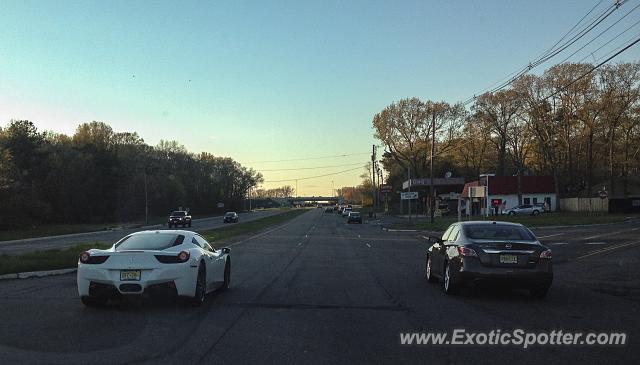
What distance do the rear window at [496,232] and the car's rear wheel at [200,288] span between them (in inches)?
197

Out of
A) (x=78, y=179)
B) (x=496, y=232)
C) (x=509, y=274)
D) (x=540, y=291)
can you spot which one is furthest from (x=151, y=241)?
(x=78, y=179)

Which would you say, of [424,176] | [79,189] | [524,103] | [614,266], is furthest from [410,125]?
[614,266]

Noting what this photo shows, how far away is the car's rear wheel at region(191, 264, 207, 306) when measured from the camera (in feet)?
33.8

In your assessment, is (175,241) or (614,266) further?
(614,266)

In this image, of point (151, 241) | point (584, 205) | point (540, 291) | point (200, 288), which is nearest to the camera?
point (200, 288)

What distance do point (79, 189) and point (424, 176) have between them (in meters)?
50.4

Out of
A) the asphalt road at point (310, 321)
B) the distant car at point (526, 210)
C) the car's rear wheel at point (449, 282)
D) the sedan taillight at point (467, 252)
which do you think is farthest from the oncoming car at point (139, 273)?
the distant car at point (526, 210)

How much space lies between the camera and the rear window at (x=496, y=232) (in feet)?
38.4

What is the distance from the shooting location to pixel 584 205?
2758 inches

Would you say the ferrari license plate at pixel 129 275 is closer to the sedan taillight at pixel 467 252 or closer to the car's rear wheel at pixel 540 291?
the sedan taillight at pixel 467 252

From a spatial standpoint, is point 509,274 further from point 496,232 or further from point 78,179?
point 78,179

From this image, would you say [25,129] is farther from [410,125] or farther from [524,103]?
[524,103]

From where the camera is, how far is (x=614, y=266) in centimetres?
1716

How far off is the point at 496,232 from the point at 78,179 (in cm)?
7580
